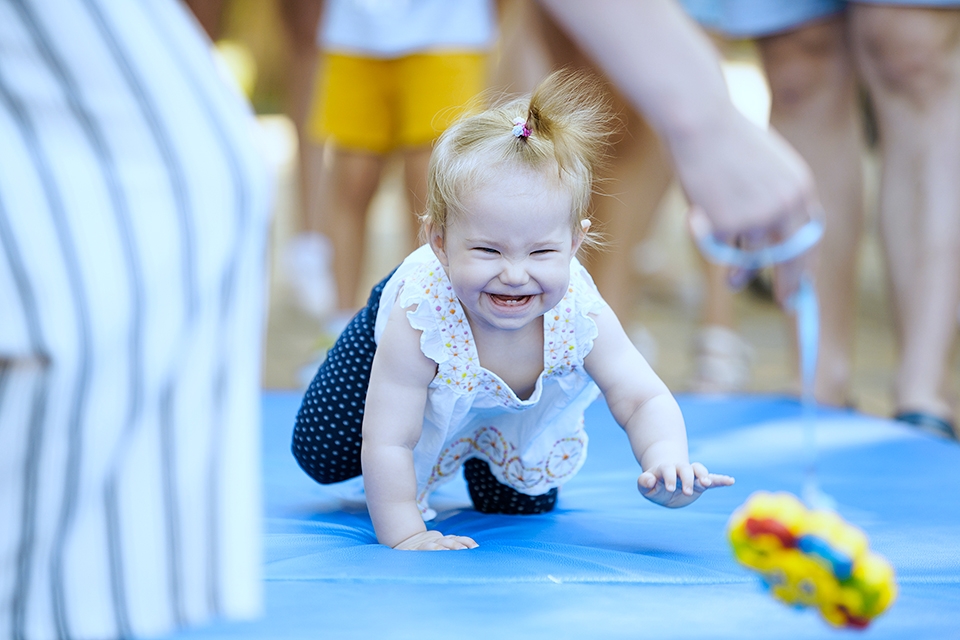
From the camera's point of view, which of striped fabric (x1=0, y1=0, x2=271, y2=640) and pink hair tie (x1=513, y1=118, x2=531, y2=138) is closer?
striped fabric (x1=0, y1=0, x2=271, y2=640)

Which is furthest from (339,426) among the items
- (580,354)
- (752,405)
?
(752,405)

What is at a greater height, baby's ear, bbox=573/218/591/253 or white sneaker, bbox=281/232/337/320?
white sneaker, bbox=281/232/337/320

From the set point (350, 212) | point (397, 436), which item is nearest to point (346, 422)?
point (397, 436)

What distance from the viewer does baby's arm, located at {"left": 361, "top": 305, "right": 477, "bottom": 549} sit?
107cm

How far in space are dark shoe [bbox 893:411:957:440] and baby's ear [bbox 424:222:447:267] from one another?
1.06m

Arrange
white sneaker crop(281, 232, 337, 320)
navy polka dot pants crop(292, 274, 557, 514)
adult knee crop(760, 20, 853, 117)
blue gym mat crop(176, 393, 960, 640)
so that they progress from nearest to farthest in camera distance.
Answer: blue gym mat crop(176, 393, 960, 640) < navy polka dot pants crop(292, 274, 557, 514) < adult knee crop(760, 20, 853, 117) < white sneaker crop(281, 232, 337, 320)

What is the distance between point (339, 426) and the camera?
120 centimetres

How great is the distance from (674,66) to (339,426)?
56 centimetres

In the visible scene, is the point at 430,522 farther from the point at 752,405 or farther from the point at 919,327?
the point at 919,327

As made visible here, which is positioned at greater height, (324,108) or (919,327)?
(324,108)

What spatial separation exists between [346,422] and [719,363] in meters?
1.48

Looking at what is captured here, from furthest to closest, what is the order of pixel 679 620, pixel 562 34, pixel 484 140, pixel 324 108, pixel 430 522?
pixel 324 108 → pixel 562 34 → pixel 430 522 → pixel 484 140 → pixel 679 620

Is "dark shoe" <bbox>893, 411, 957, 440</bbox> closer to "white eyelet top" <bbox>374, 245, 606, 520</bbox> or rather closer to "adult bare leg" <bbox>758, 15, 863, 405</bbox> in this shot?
"adult bare leg" <bbox>758, 15, 863, 405</bbox>

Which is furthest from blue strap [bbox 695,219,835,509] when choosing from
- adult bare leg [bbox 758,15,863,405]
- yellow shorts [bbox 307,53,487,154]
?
yellow shorts [bbox 307,53,487,154]
